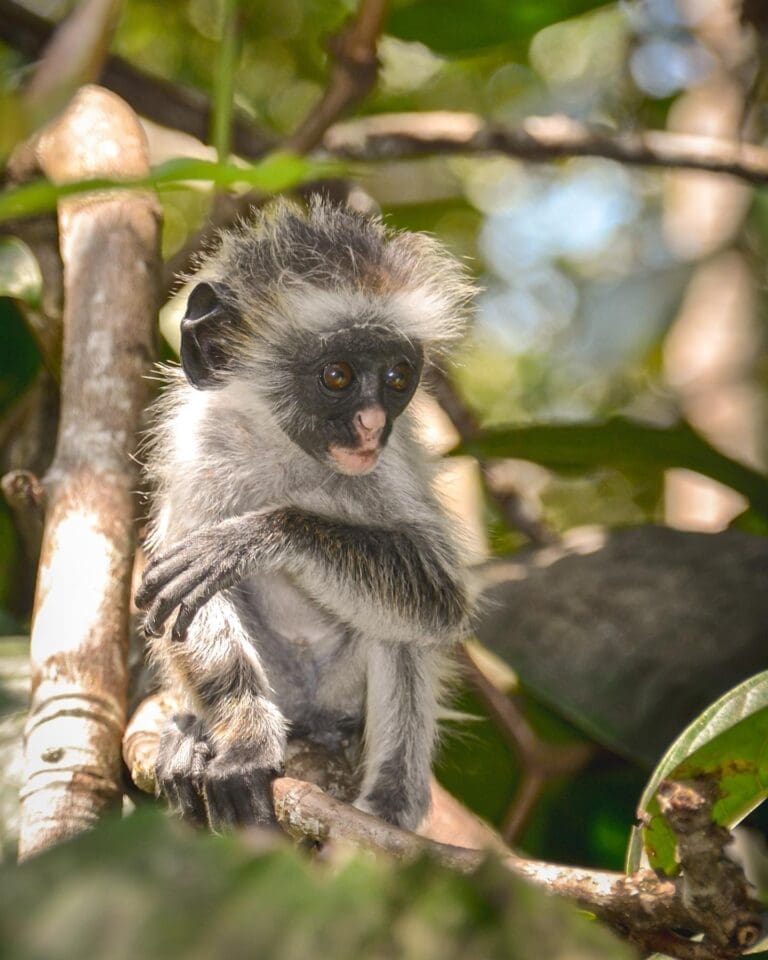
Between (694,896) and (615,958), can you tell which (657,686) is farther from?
(615,958)

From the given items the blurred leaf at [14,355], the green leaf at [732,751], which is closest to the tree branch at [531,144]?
the blurred leaf at [14,355]

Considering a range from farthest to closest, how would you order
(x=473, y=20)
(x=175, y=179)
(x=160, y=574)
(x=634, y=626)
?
(x=473, y=20), (x=634, y=626), (x=160, y=574), (x=175, y=179)

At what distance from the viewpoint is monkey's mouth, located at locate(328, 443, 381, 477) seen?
9.83ft

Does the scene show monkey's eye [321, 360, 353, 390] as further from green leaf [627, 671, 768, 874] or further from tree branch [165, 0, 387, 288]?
green leaf [627, 671, 768, 874]

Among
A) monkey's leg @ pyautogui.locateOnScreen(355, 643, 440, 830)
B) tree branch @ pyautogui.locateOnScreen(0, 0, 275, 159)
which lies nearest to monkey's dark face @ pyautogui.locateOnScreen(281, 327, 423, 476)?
monkey's leg @ pyautogui.locateOnScreen(355, 643, 440, 830)

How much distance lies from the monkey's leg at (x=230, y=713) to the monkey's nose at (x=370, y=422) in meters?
0.58

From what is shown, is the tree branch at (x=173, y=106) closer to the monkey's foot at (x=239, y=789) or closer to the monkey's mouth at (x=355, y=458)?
the monkey's mouth at (x=355, y=458)

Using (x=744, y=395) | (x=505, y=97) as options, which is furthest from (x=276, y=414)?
(x=505, y=97)

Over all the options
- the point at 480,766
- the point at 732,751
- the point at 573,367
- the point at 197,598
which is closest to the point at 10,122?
the point at 732,751

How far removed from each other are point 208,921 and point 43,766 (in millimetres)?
1716

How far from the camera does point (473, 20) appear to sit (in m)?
4.35

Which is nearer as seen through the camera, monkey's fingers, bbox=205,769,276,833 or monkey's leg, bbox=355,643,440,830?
monkey's fingers, bbox=205,769,276,833

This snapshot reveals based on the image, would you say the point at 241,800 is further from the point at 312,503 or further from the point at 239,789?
the point at 312,503

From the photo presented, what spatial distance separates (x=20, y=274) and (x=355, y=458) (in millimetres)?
1430
